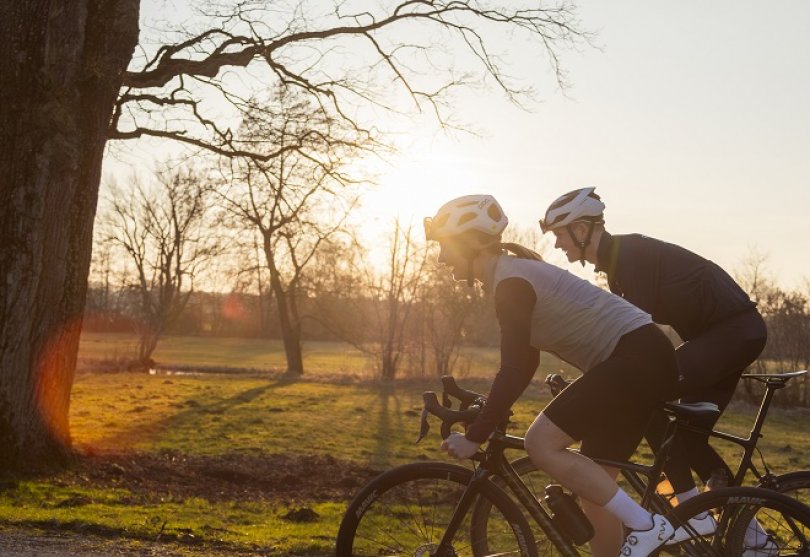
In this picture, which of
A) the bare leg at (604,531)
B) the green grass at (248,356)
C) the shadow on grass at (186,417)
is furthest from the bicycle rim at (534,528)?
the green grass at (248,356)

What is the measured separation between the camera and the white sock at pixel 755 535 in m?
4.41

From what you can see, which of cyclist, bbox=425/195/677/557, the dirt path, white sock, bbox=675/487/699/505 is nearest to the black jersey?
cyclist, bbox=425/195/677/557

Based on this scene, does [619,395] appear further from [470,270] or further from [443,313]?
[443,313]

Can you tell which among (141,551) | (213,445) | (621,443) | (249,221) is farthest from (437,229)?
(249,221)

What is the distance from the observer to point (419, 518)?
448cm

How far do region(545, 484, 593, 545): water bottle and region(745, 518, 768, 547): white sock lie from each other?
76cm

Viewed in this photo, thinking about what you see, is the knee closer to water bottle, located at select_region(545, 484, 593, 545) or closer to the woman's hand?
the woman's hand

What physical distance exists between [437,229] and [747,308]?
2.04m

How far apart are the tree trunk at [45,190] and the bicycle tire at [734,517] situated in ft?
24.4

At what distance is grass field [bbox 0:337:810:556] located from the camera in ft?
25.4

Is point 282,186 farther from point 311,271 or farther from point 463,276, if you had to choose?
point 311,271

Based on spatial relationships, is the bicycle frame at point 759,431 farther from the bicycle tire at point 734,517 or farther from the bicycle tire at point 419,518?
the bicycle tire at point 419,518

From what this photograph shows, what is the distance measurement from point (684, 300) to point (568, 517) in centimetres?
153

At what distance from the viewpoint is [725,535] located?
4398 millimetres
